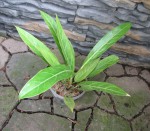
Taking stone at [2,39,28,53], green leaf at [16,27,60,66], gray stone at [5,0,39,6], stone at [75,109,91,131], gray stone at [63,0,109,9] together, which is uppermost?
gray stone at [63,0,109,9]

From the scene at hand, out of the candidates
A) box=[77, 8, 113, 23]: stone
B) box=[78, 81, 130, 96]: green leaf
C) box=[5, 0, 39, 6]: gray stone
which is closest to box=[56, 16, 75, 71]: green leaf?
box=[78, 81, 130, 96]: green leaf

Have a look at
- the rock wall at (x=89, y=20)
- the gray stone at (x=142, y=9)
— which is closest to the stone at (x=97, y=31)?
the rock wall at (x=89, y=20)

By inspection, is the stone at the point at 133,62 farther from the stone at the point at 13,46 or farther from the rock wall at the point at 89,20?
the stone at the point at 13,46

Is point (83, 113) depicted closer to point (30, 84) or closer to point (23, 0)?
point (30, 84)

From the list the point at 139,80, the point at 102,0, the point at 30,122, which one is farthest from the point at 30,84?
the point at 139,80

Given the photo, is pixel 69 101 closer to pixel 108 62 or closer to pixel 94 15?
pixel 108 62

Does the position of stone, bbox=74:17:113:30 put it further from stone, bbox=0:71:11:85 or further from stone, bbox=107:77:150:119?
stone, bbox=0:71:11:85

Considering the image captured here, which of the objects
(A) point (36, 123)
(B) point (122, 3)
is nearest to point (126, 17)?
(B) point (122, 3)
